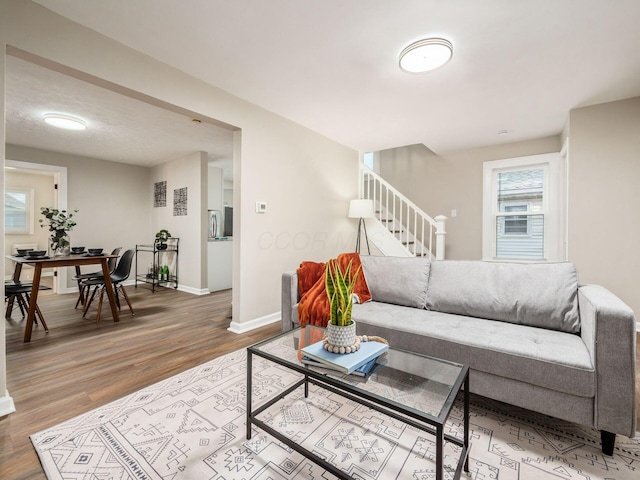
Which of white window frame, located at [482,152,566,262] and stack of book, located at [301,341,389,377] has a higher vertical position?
white window frame, located at [482,152,566,262]

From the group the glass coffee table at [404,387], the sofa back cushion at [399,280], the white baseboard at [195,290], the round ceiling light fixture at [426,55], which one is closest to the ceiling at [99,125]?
the round ceiling light fixture at [426,55]

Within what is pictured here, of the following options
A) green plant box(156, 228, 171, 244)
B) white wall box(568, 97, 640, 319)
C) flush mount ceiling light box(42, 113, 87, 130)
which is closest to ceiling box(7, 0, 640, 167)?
white wall box(568, 97, 640, 319)

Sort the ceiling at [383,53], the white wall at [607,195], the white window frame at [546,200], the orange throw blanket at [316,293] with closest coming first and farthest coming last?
the ceiling at [383,53] < the orange throw blanket at [316,293] < the white wall at [607,195] < the white window frame at [546,200]

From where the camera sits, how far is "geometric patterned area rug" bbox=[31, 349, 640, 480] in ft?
4.06

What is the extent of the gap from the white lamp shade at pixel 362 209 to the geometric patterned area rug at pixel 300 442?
2.90m

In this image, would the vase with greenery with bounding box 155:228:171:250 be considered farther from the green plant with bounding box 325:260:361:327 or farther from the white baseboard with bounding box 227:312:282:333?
the green plant with bounding box 325:260:361:327

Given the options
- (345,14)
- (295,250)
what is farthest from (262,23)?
(295,250)

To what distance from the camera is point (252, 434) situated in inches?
57.9

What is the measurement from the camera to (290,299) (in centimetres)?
243

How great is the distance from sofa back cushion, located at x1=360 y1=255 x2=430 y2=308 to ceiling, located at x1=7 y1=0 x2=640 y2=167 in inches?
63.6

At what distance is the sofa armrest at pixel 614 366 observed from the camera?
1.25 m

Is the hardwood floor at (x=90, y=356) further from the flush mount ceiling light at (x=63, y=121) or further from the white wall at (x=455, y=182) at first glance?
the white wall at (x=455, y=182)

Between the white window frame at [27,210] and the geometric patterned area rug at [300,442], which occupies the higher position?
the white window frame at [27,210]

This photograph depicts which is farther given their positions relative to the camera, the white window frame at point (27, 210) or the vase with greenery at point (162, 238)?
the white window frame at point (27, 210)
